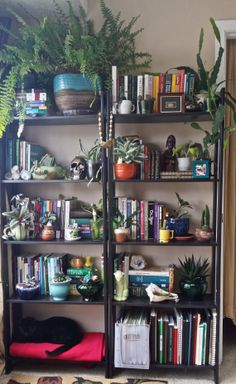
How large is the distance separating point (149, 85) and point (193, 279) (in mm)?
1286

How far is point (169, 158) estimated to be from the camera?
2.24 m

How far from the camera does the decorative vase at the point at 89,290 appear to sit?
2.25 metres

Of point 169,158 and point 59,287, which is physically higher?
point 169,158

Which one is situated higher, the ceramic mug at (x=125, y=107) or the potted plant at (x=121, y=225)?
the ceramic mug at (x=125, y=107)

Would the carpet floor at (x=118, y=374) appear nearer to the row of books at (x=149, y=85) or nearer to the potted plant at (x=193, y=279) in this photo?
the potted plant at (x=193, y=279)

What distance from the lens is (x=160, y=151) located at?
2375 millimetres

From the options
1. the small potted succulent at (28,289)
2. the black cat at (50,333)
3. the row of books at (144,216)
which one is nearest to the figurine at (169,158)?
the row of books at (144,216)

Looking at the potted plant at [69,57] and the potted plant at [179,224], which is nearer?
the potted plant at [69,57]

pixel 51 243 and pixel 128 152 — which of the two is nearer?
pixel 128 152

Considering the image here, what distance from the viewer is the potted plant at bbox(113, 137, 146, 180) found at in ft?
7.11

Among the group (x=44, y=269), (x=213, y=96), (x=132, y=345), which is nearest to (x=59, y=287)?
(x=44, y=269)

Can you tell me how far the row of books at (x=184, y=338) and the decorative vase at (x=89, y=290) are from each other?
0.40 metres

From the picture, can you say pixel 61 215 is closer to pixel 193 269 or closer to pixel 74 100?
pixel 74 100

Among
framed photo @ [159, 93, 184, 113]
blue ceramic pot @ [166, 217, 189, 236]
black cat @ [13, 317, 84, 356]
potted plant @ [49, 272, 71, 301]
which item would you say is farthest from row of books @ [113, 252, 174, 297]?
framed photo @ [159, 93, 184, 113]
